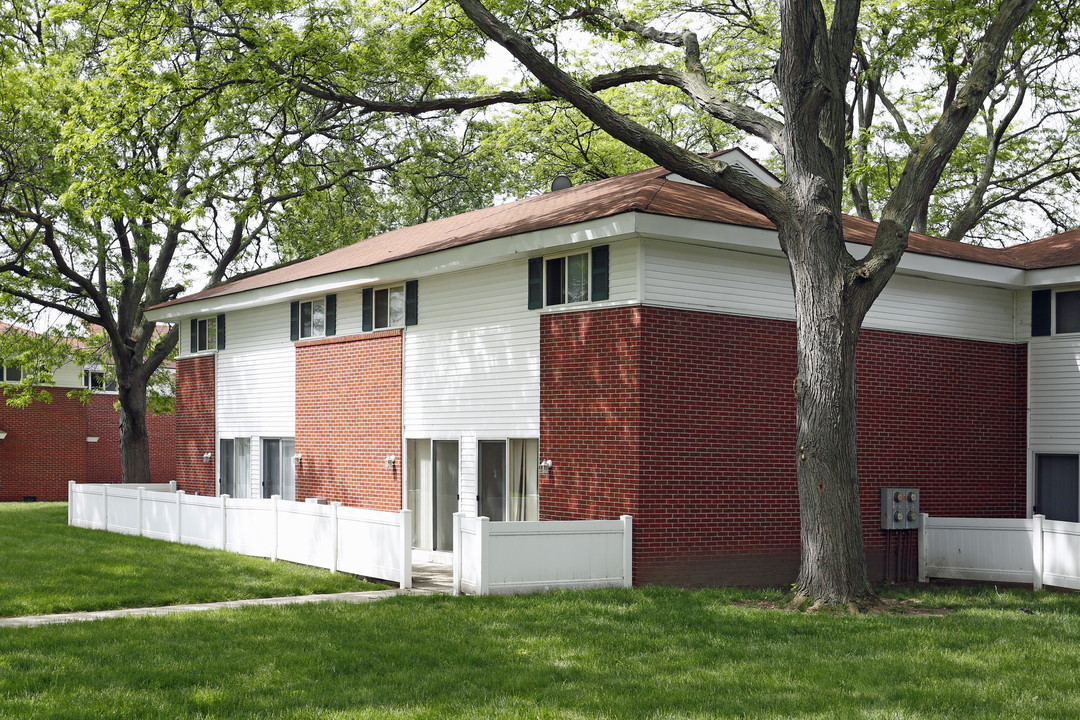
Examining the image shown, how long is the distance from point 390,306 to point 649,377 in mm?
6887

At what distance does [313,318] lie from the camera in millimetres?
22953

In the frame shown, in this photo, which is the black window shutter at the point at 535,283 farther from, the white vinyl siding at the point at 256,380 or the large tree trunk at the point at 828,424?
the white vinyl siding at the point at 256,380

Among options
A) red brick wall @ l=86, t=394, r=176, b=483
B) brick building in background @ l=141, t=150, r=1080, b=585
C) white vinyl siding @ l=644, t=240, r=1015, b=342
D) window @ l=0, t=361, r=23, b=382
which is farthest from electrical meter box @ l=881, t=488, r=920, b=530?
window @ l=0, t=361, r=23, b=382

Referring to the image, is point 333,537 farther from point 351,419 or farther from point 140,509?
point 140,509

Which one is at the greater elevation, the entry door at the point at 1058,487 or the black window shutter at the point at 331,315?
the black window shutter at the point at 331,315

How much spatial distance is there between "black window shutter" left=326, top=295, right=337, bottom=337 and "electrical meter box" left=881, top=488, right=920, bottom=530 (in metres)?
10.9

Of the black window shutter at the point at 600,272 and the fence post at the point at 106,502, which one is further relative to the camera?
the fence post at the point at 106,502

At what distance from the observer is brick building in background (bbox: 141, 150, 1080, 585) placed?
15.7m

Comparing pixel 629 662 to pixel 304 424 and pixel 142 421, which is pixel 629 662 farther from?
pixel 142 421

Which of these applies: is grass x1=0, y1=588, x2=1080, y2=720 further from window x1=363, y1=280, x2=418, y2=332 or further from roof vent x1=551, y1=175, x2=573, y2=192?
roof vent x1=551, y1=175, x2=573, y2=192

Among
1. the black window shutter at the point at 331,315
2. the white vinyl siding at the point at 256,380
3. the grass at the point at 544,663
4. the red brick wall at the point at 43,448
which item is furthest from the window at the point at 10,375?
the grass at the point at 544,663

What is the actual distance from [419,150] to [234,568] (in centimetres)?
1535

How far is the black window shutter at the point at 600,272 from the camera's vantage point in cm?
1606

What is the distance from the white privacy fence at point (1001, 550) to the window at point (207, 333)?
53.3 ft
